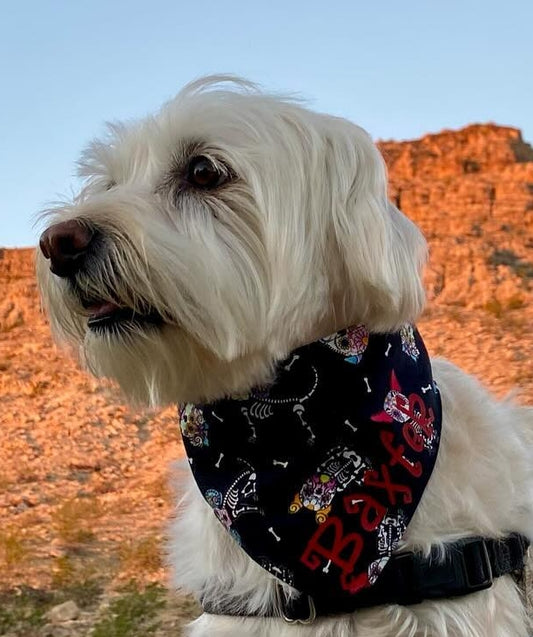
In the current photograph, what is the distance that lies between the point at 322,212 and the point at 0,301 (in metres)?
11.7

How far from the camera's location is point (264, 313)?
1736mm

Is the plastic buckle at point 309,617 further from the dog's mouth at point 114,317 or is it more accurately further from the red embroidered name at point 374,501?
the dog's mouth at point 114,317

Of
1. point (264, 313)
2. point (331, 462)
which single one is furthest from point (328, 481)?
point (264, 313)

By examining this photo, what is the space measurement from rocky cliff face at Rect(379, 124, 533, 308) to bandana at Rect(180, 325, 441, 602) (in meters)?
8.68

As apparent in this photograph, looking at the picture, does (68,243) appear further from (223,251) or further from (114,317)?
(223,251)

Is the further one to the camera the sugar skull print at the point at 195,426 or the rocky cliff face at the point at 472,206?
the rocky cliff face at the point at 472,206

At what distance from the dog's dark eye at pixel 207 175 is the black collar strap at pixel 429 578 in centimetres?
96

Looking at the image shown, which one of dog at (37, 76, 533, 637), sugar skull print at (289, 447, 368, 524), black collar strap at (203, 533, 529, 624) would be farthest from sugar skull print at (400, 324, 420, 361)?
black collar strap at (203, 533, 529, 624)

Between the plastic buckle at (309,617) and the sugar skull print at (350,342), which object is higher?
the sugar skull print at (350,342)

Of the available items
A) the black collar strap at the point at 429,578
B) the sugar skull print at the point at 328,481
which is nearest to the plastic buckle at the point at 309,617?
the black collar strap at the point at 429,578

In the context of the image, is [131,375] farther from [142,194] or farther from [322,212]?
[322,212]

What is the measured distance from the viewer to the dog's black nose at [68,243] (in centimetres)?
163

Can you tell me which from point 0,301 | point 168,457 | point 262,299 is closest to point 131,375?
point 262,299

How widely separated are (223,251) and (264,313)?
0.16 m
